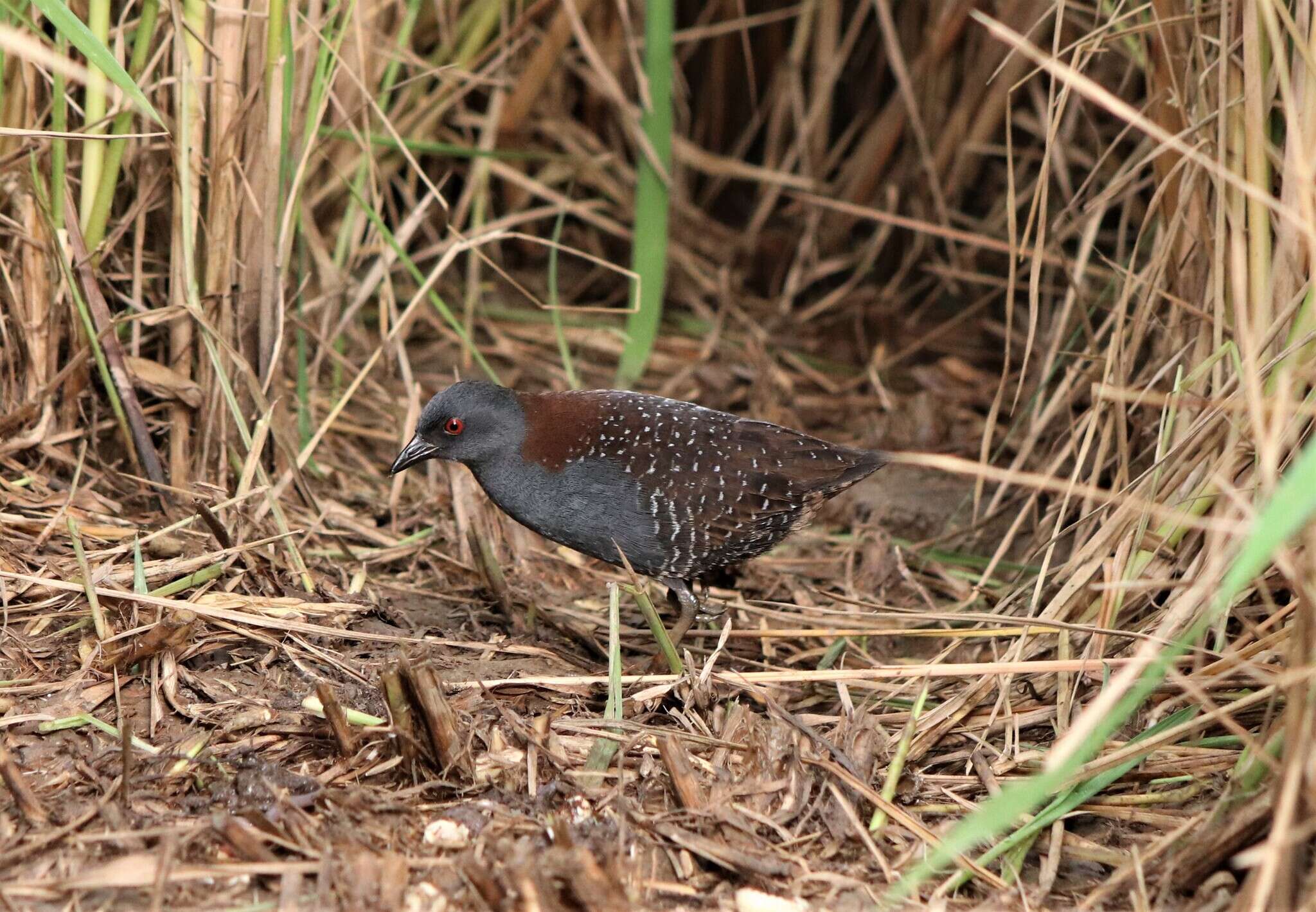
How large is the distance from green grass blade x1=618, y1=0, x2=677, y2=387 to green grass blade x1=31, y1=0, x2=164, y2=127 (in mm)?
2380

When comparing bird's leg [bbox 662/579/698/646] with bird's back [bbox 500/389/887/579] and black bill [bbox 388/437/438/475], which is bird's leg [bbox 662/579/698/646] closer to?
bird's back [bbox 500/389/887/579]

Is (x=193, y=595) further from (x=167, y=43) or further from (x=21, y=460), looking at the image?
(x=167, y=43)

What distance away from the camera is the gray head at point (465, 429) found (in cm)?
410

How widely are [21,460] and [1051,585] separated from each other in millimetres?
2979

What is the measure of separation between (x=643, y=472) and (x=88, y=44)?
6.22ft

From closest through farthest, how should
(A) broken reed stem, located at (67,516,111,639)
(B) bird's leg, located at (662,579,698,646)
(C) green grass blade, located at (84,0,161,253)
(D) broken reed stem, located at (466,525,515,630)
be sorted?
1. (A) broken reed stem, located at (67,516,111,639)
2. (C) green grass blade, located at (84,0,161,253)
3. (D) broken reed stem, located at (466,525,515,630)
4. (B) bird's leg, located at (662,579,698,646)

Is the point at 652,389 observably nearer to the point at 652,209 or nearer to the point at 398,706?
the point at 652,209

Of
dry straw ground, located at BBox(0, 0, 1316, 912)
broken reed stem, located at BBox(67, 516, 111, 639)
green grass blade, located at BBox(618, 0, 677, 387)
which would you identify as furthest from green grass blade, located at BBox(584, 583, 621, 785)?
green grass blade, located at BBox(618, 0, 677, 387)

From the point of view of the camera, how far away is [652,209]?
17.3 feet

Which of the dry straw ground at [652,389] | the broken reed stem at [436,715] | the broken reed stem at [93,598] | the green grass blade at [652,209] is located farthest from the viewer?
the green grass blade at [652,209]

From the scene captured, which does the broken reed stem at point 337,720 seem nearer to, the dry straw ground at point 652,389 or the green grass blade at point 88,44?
the dry straw ground at point 652,389

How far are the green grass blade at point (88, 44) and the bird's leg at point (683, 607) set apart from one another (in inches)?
81.4

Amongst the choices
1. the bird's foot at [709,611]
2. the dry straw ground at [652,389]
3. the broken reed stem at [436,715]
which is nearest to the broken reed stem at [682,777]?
the dry straw ground at [652,389]

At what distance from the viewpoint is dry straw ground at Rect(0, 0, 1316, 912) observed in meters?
2.64
